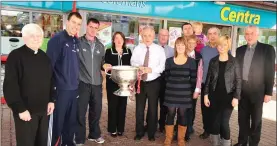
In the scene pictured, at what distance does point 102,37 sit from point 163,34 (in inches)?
126

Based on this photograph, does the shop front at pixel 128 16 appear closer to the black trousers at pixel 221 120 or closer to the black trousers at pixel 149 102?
the black trousers at pixel 149 102

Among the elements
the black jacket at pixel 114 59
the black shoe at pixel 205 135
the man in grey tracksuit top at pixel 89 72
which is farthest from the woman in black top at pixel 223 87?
the man in grey tracksuit top at pixel 89 72

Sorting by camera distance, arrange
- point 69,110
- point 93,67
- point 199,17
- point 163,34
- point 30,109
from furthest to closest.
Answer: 1. point 199,17
2. point 163,34
3. point 93,67
4. point 69,110
5. point 30,109

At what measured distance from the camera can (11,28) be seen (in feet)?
20.7

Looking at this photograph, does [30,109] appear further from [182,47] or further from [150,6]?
[150,6]

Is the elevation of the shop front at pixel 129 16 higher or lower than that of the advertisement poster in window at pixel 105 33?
higher

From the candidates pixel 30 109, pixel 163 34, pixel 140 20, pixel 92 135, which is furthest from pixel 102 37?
pixel 30 109

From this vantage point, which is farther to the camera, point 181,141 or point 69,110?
point 181,141

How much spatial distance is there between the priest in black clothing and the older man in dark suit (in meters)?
2.78

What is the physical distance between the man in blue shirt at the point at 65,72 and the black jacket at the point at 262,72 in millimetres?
2518

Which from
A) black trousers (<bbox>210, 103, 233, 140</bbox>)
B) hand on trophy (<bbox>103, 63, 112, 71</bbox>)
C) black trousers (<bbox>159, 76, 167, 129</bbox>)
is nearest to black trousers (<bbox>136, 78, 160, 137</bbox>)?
black trousers (<bbox>159, 76, 167, 129</bbox>)

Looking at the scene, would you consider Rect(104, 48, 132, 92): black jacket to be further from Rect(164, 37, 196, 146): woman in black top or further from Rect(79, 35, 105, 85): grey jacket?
Rect(164, 37, 196, 146): woman in black top

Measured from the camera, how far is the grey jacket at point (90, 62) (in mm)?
3807

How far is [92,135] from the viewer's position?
4.30m
